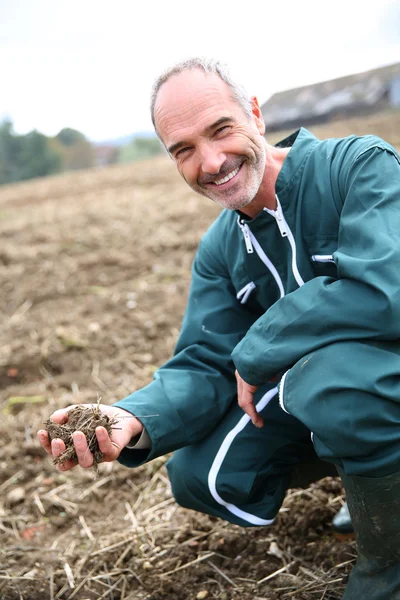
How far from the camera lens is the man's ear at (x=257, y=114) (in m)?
2.04

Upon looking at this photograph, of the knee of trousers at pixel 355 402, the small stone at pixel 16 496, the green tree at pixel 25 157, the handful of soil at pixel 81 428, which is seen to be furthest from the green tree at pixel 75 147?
the knee of trousers at pixel 355 402

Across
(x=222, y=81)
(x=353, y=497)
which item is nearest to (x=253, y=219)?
(x=222, y=81)

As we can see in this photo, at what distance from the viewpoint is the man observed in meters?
1.53

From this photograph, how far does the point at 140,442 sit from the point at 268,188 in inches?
35.6

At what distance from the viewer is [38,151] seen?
4041cm

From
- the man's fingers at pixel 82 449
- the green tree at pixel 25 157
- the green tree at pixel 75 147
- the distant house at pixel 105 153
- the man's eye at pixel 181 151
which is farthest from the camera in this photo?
the distant house at pixel 105 153

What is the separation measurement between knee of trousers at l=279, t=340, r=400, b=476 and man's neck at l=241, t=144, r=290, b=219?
0.63m

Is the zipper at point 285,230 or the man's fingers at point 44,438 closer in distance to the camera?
the man's fingers at point 44,438

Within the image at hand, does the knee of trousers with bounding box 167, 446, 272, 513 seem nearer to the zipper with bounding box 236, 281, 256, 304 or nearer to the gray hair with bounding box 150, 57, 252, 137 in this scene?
the zipper with bounding box 236, 281, 256, 304

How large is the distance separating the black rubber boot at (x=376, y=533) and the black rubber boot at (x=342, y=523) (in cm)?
44

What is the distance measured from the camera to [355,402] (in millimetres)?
1500

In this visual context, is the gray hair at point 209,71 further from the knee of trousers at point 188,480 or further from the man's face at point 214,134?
the knee of trousers at point 188,480

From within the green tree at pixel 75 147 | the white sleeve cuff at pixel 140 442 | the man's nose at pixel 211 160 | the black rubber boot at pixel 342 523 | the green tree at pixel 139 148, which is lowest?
the green tree at pixel 139 148

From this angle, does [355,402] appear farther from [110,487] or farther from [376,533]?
[110,487]
